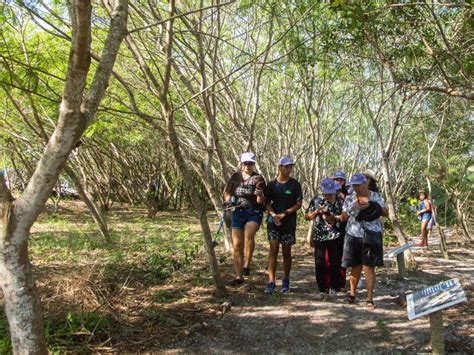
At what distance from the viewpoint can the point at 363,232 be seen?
491cm

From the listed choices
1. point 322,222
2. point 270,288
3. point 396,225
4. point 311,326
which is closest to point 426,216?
point 396,225

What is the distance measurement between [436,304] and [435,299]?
80mm

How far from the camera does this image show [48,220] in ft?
45.5

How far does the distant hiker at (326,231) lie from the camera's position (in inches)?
209

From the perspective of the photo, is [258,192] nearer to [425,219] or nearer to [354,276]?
[354,276]

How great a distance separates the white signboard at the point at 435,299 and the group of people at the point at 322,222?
1413mm

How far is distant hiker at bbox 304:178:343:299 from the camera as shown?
209 inches

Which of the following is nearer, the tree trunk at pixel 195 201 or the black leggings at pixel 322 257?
the tree trunk at pixel 195 201

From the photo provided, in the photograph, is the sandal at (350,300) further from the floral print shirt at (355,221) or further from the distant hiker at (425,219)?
the distant hiker at (425,219)

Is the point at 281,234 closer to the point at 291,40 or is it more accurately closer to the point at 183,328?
the point at 183,328

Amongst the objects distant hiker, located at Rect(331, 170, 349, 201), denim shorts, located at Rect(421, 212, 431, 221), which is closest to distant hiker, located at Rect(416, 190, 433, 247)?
denim shorts, located at Rect(421, 212, 431, 221)

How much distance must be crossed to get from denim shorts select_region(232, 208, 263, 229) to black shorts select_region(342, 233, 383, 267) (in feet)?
3.78

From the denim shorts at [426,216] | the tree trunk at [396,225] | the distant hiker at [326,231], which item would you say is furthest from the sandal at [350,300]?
the denim shorts at [426,216]

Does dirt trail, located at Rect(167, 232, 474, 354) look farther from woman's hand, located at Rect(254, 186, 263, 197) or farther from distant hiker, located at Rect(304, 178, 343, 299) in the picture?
woman's hand, located at Rect(254, 186, 263, 197)
